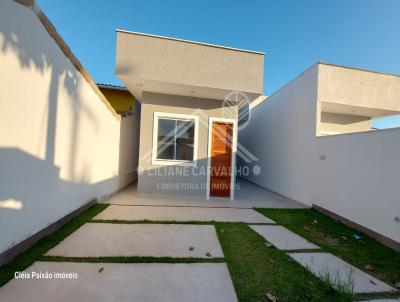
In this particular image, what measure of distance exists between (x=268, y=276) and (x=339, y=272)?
1.17m

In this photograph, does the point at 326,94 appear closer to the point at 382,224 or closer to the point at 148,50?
the point at 382,224

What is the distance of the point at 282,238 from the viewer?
367 cm

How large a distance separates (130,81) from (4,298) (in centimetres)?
534

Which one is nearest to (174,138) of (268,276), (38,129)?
(38,129)

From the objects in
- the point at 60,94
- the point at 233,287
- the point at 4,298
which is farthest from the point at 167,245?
the point at 60,94

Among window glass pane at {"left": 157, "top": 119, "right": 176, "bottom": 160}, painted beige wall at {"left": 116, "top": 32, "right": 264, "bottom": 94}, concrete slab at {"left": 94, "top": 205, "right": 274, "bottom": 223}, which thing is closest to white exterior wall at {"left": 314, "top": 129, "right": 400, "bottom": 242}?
concrete slab at {"left": 94, "top": 205, "right": 274, "bottom": 223}

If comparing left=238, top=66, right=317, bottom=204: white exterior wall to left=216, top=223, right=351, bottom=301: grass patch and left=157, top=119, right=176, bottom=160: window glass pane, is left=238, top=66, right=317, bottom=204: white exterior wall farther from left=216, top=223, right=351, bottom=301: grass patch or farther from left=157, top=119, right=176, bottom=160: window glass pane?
left=157, top=119, right=176, bottom=160: window glass pane

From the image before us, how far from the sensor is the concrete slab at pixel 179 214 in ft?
14.4

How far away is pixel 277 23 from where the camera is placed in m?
8.01

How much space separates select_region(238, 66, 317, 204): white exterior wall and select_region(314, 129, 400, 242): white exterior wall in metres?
0.66

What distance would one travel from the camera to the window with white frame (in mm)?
6469

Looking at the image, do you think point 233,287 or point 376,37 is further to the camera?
point 376,37

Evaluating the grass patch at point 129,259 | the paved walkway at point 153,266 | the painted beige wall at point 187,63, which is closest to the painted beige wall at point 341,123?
the painted beige wall at point 187,63

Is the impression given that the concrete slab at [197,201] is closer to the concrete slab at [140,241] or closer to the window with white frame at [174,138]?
the window with white frame at [174,138]
